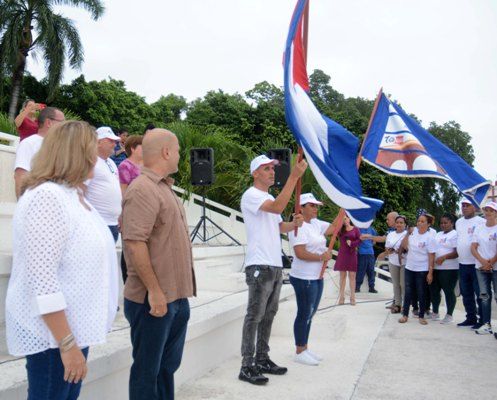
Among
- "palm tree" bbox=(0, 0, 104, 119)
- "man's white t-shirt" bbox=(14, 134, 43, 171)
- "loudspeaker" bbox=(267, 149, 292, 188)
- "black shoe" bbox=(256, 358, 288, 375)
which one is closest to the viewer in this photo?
"man's white t-shirt" bbox=(14, 134, 43, 171)

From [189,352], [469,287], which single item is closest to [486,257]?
[469,287]

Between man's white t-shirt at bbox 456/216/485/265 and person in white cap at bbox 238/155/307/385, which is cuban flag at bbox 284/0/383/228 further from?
man's white t-shirt at bbox 456/216/485/265

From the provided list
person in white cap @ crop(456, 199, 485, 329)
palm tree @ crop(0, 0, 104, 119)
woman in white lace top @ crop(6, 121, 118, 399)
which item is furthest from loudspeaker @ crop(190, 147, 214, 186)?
palm tree @ crop(0, 0, 104, 119)

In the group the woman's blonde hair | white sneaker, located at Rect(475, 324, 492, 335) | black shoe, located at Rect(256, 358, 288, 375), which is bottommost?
white sneaker, located at Rect(475, 324, 492, 335)

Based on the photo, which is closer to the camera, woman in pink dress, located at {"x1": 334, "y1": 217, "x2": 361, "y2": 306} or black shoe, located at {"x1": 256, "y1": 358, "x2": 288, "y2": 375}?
black shoe, located at {"x1": 256, "y1": 358, "x2": 288, "y2": 375}

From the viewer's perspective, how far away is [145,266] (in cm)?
297

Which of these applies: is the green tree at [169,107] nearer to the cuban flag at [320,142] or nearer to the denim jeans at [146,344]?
the cuban flag at [320,142]

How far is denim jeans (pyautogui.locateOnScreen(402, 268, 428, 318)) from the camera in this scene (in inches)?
344

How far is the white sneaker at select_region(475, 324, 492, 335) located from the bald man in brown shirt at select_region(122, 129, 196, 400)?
5.99 meters

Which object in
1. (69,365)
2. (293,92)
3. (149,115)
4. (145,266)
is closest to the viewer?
(69,365)

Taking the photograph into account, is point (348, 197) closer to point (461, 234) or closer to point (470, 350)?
point (470, 350)

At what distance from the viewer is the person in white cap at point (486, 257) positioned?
765 cm

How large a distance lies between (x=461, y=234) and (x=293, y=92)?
4.72 m

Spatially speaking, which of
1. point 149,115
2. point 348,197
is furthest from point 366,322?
point 149,115
